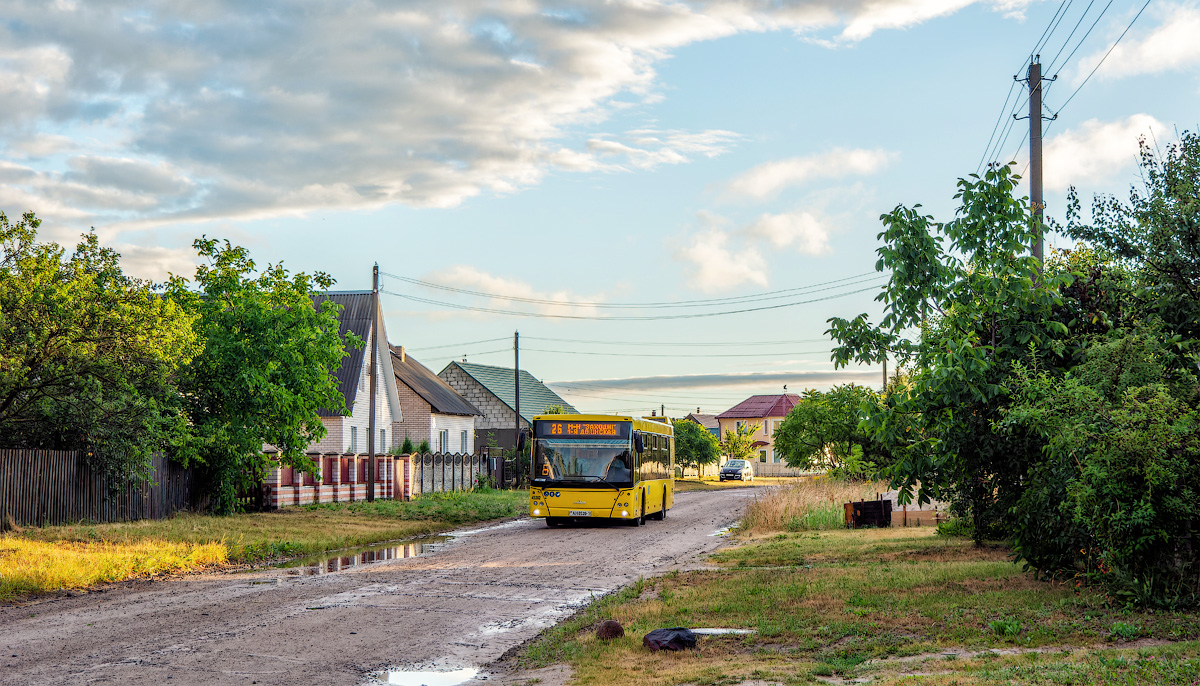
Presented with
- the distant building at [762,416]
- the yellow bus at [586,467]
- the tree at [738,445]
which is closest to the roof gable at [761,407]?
the distant building at [762,416]

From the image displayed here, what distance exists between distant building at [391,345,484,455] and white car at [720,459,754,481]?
76.4 feet

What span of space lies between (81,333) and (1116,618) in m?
18.7

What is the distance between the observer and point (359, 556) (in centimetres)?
1948

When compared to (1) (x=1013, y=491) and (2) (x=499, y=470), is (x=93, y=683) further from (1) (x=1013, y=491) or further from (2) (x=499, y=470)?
(2) (x=499, y=470)

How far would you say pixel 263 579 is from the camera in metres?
15.3

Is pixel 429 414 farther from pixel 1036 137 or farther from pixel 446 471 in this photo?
pixel 1036 137

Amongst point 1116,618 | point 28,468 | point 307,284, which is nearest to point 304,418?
point 307,284

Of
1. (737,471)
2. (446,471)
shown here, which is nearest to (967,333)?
(446,471)

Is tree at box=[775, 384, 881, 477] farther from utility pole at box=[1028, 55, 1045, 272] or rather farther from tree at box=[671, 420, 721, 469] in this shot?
tree at box=[671, 420, 721, 469]

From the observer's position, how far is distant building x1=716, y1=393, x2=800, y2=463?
122 meters

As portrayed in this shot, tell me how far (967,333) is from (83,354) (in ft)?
54.3

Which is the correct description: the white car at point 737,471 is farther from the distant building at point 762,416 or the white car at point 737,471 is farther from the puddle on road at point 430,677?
the puddle on road at point 430,677

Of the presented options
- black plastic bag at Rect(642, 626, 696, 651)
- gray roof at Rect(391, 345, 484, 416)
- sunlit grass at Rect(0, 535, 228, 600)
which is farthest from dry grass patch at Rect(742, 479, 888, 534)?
gray roof at Rect(391, 345, 484, 416)

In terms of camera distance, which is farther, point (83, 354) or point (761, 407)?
point (761, 407)
